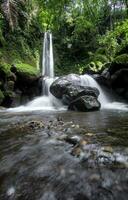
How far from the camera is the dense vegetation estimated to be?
18562 millimetres

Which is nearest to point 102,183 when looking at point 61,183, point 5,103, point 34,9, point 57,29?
point 61,183

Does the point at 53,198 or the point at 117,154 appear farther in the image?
the point at 117,154

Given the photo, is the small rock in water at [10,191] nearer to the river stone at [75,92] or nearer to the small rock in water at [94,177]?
the small rock in water at [94,177]

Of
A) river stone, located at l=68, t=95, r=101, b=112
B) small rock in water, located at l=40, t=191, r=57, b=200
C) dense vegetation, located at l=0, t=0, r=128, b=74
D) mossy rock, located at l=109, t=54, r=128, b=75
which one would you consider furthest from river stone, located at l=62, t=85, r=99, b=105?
small rock in water, located at l=40, t=191, r=57, b=200

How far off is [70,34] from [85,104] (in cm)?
1879

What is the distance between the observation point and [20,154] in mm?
4355

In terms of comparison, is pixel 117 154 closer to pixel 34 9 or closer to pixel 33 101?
pixel 33 101

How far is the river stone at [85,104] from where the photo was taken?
1084 centimetres

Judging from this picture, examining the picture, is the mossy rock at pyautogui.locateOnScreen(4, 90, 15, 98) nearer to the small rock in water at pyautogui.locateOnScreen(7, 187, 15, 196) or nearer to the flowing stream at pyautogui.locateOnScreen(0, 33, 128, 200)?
the flowing stream at pyautogui.locateOnScreen(0, 33, 128, 200)

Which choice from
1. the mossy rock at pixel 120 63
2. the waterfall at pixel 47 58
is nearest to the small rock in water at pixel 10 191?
the mossy rock at pixel 120 63

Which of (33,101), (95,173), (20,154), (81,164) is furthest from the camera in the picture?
(33,101)

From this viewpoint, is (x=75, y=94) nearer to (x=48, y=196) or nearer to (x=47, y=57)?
(x=48, y=196)

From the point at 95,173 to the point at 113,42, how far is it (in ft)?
60.0

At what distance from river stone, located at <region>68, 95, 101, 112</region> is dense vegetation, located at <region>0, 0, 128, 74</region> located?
7060mm
